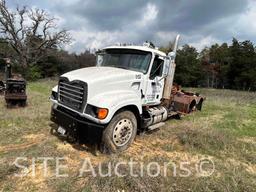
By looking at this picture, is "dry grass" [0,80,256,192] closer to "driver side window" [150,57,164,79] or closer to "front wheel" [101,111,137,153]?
"front wheel" [101,111,137,153]

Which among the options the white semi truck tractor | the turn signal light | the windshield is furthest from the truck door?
the turn signal light

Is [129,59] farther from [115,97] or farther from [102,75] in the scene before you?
[115,97]

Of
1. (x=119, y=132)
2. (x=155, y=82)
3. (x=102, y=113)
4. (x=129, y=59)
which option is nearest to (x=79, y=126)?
(x=102, y=113)

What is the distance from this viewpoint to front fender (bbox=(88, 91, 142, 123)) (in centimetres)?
491

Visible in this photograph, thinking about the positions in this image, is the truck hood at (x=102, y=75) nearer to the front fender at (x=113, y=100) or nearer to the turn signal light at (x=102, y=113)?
the front fender at (x=113, y=100)

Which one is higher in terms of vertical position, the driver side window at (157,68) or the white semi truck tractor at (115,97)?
the driver side window at (157,68)

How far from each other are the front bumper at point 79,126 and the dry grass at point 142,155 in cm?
39

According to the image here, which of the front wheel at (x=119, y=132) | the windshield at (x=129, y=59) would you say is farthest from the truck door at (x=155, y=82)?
the front wheel at (x=119, y=132)

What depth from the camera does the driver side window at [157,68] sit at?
21.4 feet

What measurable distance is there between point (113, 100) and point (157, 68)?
82.6 inches

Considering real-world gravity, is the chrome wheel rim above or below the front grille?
below

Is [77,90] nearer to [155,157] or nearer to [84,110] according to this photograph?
[84,110]

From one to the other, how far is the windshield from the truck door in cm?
27

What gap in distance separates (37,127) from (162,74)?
3.69 metres
